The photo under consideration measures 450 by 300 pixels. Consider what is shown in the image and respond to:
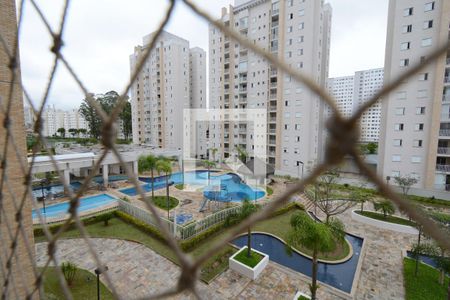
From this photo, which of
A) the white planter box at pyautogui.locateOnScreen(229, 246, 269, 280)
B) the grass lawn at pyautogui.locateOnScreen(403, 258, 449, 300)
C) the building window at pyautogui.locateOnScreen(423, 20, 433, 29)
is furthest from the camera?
the building window at pyautogui.locateOnScreen(423, 20, 433, 29)

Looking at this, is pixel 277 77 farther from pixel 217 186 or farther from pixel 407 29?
pixel 217 186

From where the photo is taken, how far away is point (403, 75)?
17.5 inches

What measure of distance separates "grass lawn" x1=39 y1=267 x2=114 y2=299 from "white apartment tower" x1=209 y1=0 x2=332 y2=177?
1512cm

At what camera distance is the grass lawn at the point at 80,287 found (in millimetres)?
5708

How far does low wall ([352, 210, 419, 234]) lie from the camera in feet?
31.4

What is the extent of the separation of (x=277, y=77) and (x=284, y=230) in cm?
1378

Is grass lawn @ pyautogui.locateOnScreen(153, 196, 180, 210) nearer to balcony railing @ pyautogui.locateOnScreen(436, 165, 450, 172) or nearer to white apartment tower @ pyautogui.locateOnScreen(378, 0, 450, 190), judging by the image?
white apartment tower @ pyautogui.locateOnScreen(378, 0, 450, 190)

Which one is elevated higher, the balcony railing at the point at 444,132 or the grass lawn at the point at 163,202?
the balcony railing at the point at 444,132

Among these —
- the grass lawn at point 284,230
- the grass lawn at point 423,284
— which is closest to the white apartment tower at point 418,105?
the grass lawn at point 284,230

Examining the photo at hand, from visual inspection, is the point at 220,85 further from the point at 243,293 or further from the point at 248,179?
the point at 243,293

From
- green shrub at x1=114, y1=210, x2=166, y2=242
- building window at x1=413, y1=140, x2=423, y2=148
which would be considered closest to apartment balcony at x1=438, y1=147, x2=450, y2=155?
building window at x1=413, y1=140, x2=423, y2=148

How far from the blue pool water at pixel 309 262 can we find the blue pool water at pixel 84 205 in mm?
8038

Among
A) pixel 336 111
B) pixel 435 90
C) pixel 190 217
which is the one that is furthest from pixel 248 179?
pixel 336 111

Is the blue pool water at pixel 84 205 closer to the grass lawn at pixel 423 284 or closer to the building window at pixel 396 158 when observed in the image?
the grass lawn at pixel 423 284
